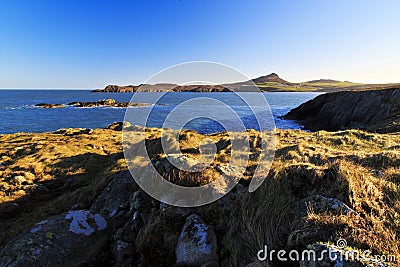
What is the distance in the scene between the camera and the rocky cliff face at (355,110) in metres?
41.1

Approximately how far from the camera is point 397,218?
4047 mm

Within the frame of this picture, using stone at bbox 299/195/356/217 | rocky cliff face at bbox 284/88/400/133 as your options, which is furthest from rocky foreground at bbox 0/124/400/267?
rocky cliff face at bbox 284/88/400/133

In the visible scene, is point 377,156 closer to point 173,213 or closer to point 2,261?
point 173,213

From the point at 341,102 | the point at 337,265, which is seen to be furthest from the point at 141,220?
the point at 341,102

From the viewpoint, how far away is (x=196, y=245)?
501cm

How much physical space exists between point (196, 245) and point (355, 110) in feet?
178

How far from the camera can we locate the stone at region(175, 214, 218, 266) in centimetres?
478

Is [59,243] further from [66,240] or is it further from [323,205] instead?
[323,205]

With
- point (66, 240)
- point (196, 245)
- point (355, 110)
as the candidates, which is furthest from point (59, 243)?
point (355, 110)

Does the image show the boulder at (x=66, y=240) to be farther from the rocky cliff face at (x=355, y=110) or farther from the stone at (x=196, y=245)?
the rocky cliff face at (x=355, y=110)

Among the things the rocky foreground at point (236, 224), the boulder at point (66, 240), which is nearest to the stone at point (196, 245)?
the rocky foreground at point (236, 224)

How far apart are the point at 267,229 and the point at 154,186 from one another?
13.7 feet

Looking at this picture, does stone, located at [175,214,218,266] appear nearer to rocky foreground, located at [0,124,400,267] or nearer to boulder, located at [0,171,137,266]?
rocky foreground, located at [0,124,400,267]

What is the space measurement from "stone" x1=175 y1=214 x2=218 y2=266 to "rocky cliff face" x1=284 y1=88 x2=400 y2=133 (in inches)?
1605
